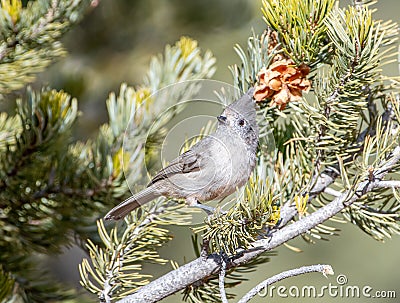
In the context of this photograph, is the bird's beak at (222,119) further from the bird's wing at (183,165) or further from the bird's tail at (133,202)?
the bird's tail at (133,202)

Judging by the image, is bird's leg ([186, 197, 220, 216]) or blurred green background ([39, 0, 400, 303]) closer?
bird's leg ([186, 197, 220, 216])

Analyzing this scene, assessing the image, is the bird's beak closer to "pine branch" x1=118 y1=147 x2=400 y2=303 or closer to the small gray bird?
the small gray bird

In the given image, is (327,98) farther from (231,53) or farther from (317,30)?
(231,53)

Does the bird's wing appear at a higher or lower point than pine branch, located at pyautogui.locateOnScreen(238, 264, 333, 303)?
higher

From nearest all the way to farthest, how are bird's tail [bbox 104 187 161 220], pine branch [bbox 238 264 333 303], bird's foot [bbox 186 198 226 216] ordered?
pine branch [bbox 238 264 333 303]
bird's foot [bbox 186 198 226 216]
bird's tail [bbox 104 187 161 220]

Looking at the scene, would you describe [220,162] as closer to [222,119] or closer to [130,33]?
[222,119]

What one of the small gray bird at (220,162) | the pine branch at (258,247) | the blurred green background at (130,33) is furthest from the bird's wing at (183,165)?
the blurred green background at (130,33)

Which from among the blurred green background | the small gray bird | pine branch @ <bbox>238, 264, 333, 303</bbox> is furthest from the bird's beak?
the blurred green background

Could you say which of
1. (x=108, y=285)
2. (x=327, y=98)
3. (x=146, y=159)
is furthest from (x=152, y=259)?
(x=327, y=98)

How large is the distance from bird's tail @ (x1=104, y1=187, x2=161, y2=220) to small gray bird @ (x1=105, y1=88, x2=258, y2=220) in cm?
2

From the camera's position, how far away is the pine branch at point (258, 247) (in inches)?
31.4

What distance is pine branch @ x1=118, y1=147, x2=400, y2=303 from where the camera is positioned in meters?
0.80

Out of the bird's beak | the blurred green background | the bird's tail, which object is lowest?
the bird's tail

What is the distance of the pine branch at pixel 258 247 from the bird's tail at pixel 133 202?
16cm
